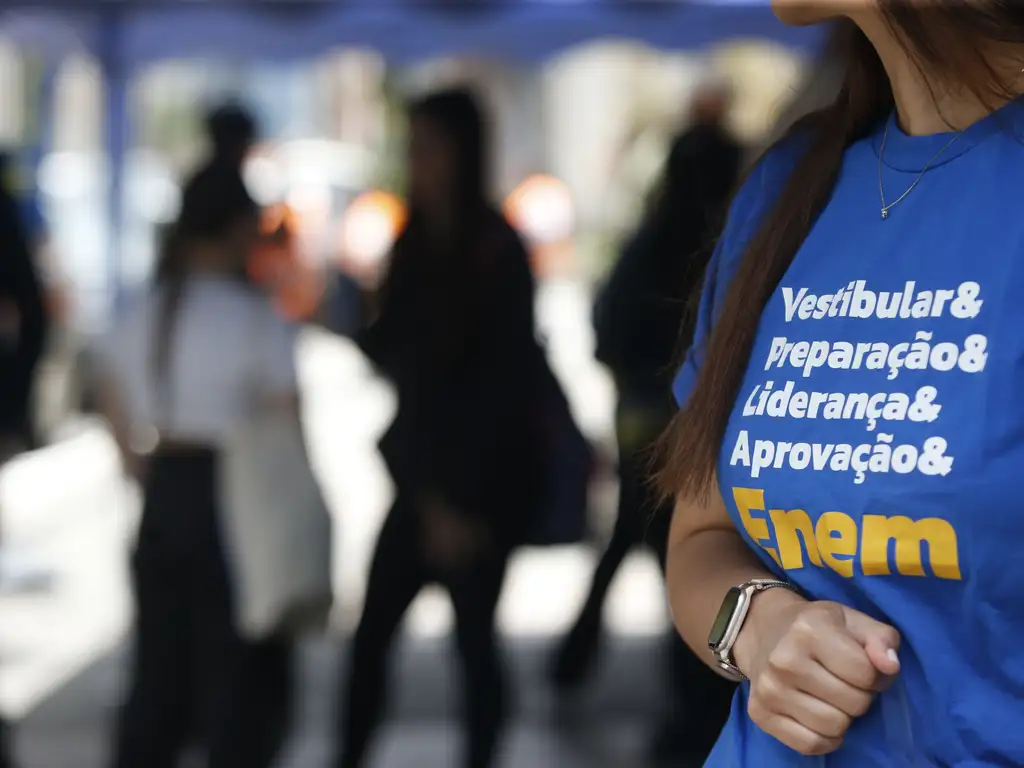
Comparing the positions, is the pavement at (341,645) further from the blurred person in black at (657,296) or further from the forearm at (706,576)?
the forearm at (706,576)

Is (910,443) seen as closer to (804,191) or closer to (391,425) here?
(804,191)

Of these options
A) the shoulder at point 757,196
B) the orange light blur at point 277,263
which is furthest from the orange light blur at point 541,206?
the shoulder at point 757,196

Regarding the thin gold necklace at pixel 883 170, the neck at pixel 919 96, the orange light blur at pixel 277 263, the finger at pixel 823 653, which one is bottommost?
the orange light blur at pixel 277 263

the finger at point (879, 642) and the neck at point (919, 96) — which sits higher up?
the neck at point (919, 96)

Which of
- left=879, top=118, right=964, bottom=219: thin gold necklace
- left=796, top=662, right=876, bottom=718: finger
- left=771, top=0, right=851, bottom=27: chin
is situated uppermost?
left=771, top=0, right=851, bottom=27: chin

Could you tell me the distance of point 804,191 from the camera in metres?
1.36

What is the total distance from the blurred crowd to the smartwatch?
2363mm

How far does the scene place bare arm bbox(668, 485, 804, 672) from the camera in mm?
1325

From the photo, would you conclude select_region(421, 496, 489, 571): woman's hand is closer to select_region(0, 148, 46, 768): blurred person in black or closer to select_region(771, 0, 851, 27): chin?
select_region(0, 148, 46, 768): blurred person in black

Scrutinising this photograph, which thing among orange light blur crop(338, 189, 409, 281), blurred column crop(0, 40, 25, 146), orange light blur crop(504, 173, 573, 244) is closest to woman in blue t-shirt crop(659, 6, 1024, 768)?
orange light blur crop(338, 189, 409, 281)

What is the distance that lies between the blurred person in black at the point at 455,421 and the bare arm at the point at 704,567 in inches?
92.8

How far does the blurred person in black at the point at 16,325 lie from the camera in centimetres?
491

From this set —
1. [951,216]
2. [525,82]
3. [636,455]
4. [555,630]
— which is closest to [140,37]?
[555,630]

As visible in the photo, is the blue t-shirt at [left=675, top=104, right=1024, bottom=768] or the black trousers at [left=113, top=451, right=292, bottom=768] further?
the black trousers at [left=113, top=451, right=292, bottom=768]
